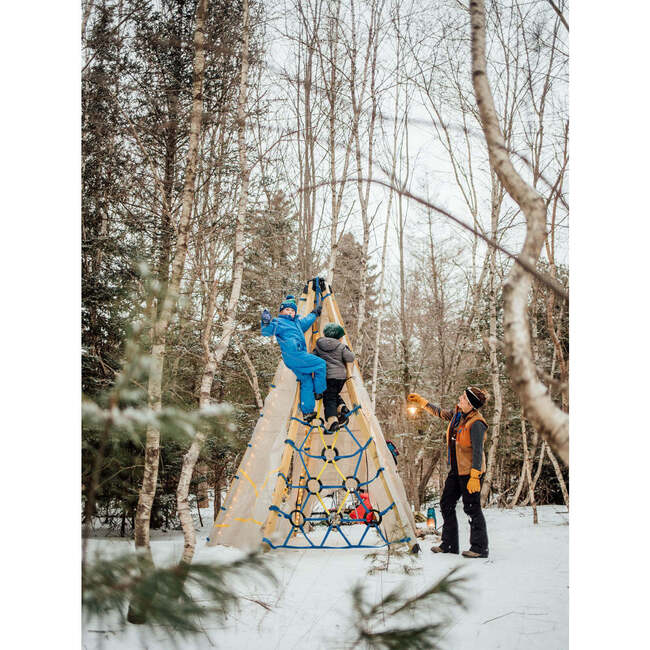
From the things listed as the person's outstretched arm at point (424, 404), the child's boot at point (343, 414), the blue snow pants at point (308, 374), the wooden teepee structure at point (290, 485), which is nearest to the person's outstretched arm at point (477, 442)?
the person's outstretched arm at point (424, 404)

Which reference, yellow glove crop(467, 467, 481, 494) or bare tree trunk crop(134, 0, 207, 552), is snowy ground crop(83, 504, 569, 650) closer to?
bare tree trunk crop(134, 0, 207, 552)

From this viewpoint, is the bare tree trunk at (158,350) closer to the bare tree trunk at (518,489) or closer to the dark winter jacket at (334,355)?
the dark winter jacket at (334,355)

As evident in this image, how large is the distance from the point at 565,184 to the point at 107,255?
203 cm

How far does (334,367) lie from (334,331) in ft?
0.72

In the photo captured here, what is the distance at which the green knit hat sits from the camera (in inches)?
119

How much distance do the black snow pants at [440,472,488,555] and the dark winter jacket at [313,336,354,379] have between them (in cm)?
86

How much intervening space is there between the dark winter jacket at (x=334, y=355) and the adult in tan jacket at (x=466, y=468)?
70 centimetres

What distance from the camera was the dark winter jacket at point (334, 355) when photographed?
9.82 feet

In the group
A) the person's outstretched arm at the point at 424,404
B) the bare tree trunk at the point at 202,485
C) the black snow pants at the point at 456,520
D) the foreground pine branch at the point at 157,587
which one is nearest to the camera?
the foreground pine branch at the point at 157,587

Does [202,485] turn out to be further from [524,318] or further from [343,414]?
[524,318]

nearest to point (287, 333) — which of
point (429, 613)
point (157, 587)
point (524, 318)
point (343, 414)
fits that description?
point (343, 414)

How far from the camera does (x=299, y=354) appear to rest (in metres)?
2.82
